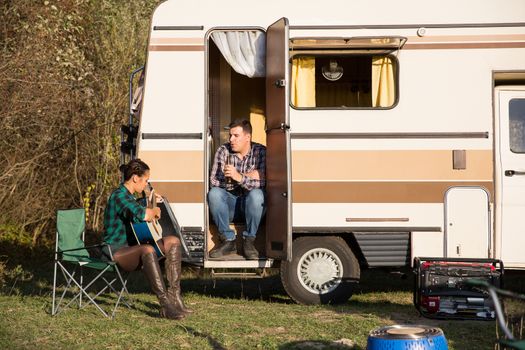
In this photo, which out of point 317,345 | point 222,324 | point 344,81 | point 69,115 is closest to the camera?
point 317,345

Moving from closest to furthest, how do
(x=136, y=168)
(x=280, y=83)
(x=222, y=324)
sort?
(x=222, y=324) → (x=136, y=168) → (x=280, y=83)

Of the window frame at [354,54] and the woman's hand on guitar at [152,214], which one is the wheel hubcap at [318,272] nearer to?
the window frame at [354,54]

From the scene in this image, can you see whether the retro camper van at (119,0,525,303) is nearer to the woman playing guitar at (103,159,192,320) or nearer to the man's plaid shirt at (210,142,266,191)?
the man's plaid shirt at (210,142,266,191)

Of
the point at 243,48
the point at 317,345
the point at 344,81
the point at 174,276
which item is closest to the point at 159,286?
the point at 174,276

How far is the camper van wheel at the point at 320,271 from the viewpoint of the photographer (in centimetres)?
877

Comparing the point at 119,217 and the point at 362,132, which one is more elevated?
the point at 362,132

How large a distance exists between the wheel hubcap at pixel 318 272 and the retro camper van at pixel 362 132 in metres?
0.01

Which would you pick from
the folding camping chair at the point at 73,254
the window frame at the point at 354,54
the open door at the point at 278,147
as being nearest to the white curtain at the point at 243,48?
the open door at the point at 278,147

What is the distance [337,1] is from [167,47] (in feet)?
5.44

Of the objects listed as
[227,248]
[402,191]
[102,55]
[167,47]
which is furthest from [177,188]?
[102,55]

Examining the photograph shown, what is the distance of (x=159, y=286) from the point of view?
7953 mm

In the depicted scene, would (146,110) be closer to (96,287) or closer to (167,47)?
(167,47)

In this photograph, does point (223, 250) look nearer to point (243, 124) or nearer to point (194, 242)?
point (194, 242)

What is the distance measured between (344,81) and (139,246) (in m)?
2.64
